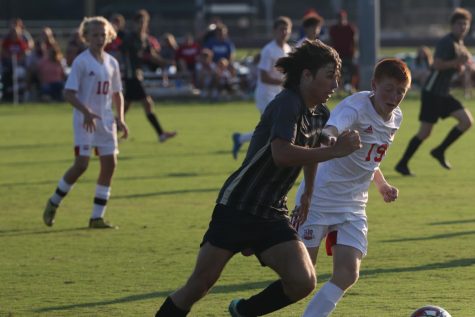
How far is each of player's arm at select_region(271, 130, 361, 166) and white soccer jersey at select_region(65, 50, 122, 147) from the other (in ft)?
18.0

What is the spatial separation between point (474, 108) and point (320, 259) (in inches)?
746

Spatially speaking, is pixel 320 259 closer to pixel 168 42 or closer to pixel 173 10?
pixel 168 42

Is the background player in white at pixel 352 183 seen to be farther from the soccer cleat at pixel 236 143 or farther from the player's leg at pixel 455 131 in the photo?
the soccer cleat at pixel 236 143

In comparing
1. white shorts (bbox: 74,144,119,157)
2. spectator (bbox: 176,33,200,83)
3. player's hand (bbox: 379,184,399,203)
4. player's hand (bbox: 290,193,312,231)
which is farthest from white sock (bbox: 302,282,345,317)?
spectator (bbox: 176,33,200,83)

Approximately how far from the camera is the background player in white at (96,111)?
11.6 meters

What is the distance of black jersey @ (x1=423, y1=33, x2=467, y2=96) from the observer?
15.8 metres

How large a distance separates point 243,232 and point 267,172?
1.15 feet

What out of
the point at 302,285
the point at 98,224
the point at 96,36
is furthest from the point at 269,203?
the point at 98,224

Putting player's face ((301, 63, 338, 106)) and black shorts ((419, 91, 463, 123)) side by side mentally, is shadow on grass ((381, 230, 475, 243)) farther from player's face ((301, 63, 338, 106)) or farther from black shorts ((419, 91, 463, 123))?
black shorts ((419, 91, 463, 123))

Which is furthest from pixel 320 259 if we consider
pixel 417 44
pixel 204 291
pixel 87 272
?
pixel 417 44

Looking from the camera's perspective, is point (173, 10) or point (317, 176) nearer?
point (317, 176)

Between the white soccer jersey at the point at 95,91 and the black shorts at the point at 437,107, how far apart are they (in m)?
5.64

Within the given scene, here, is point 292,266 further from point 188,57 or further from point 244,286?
point 188,57

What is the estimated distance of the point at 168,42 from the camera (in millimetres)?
34312
